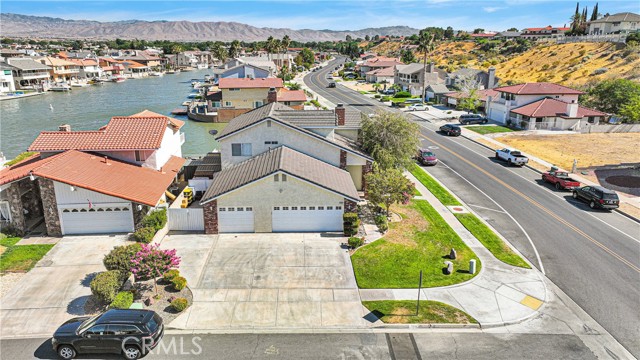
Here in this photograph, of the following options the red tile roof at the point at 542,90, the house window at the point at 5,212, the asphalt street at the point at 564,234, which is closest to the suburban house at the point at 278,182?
the asphalt street at the point at 564,234

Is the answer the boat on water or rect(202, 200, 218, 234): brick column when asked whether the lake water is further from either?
rect(202, 200, 218, 234): brick column

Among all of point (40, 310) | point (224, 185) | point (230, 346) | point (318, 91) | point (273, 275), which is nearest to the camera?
point (230, 346)

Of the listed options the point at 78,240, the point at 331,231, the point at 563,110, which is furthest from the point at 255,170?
the point at 563,110

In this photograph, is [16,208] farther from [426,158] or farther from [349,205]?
[426,158]

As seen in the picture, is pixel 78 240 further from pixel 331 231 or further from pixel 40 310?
pixel 331 231

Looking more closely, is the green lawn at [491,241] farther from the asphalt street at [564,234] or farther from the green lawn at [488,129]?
the green lawn at [488,129]
